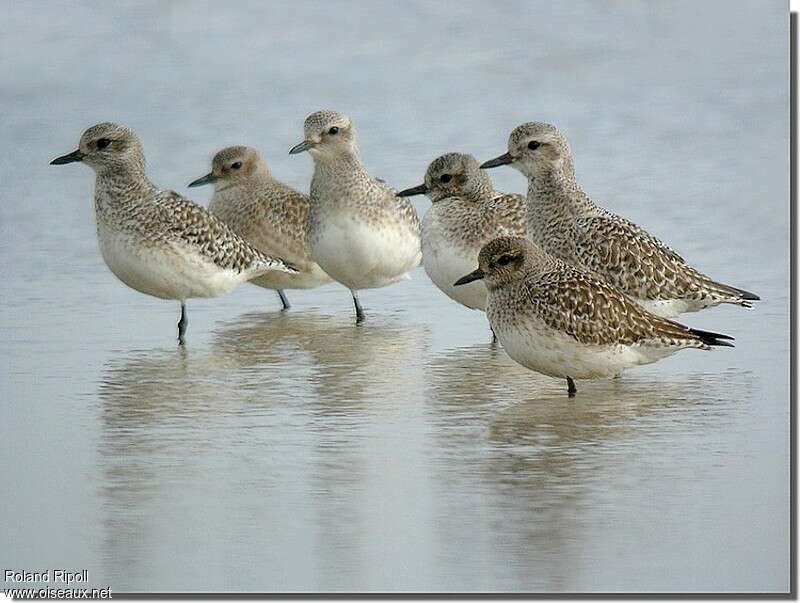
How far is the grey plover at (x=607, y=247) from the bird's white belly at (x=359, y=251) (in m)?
1.13

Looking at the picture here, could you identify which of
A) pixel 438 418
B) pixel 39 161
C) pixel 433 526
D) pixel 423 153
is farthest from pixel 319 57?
pixel 433 526

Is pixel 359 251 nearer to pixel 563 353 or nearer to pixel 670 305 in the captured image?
pixel 670 305

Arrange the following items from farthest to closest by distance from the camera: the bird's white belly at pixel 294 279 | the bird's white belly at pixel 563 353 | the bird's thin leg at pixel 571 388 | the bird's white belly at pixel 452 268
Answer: the bird's white belly at pixel 294 279, the bird's white belly at pixel 452 268, the bird's thin leg at pixel 571 388, the bird's white belly at pixel 563 353

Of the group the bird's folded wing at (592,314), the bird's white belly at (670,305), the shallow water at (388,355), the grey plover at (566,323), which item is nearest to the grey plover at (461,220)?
the shallow water at (388,355)

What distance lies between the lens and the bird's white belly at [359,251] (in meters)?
11.3

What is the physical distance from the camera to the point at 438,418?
28.8 feet

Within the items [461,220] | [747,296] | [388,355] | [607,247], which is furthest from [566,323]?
[461,220]

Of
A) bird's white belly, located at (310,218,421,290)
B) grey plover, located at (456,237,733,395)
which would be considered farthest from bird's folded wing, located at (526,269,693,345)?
bird's white belly, located at (310,218,421,290)

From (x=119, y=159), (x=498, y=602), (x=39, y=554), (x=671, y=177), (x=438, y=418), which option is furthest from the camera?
(x=671, y=177)

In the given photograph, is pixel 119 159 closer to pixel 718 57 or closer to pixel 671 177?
pixel 671 177

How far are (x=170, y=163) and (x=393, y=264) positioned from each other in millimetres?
4202

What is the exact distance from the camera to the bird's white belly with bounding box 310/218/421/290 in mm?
11258

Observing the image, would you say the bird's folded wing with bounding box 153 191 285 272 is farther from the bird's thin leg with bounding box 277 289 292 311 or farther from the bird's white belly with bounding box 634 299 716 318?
the bird's white belly with bounding box 634 299 716 318

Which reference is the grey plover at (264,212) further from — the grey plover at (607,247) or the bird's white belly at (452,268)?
the grey plover at (607,247)
